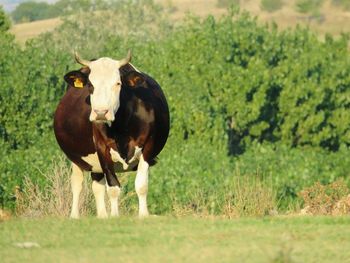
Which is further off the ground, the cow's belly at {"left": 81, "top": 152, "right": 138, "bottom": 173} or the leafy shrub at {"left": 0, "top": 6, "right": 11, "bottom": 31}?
the cow's belly at {"left": 81, "top": 152, "right": 138, "bottom": 173}

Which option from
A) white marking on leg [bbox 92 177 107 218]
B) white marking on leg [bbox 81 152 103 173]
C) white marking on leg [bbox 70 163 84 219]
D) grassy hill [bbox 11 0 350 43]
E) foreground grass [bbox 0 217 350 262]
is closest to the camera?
foreground grass [bbox 0 217 350 262]

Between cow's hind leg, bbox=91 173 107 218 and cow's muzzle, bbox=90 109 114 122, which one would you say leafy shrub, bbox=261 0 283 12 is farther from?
cow's muzzle, bbox=90 109 114 122

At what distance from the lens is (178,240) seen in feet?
42.8

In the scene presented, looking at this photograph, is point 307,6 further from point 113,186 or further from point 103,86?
point 103,86

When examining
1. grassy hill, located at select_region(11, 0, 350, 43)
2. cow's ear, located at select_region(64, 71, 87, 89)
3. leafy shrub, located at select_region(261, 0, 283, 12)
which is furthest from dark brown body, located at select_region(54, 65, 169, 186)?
leafy shrub, located at select_region(261, 0, 283, 12)

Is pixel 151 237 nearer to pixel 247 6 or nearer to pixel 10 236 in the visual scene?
pixel 10 236

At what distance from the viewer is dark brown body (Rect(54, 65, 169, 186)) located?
1738 centimetres

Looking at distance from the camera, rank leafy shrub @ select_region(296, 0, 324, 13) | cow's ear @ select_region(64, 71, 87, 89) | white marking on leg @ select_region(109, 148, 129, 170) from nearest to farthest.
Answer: white marking on leg @ select_region(109, 148, 129, 170) → cow's ear @ select_region(64, 71, 87, 89) → leafy shrub @ select_region(296, 0, 324, 13)

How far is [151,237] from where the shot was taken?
1326 centimetres

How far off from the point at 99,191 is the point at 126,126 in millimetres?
2239

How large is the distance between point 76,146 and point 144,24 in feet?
298

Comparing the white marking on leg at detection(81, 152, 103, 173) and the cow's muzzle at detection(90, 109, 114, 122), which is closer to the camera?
the cow's muzzle at detection(90, 109, 114, 122)

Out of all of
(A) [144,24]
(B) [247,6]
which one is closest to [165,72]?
(A) [144,24]

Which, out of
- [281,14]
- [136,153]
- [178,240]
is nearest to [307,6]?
[281,14]
